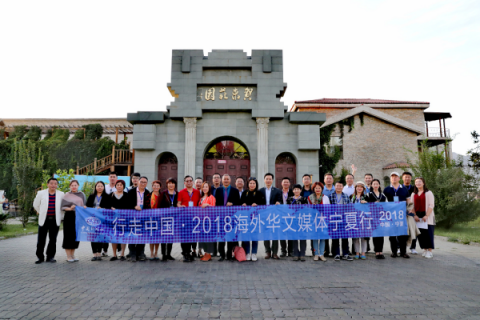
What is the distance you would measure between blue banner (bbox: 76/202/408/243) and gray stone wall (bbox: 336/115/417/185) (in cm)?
2057

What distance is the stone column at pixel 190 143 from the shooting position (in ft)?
53.3

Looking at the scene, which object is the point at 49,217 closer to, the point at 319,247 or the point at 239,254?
the point at 239,254

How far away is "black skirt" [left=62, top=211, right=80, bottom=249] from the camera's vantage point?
6984 millimetres

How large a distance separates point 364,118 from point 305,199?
2314cm

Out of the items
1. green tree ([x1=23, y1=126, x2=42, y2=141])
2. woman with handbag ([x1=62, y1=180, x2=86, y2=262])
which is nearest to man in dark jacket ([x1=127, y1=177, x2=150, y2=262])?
woman with handbag ([x1=62, y1=180, x2=86, y2=262])

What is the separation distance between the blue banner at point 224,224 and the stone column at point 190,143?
892cm

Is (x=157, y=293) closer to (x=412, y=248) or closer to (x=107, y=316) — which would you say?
(x=107, y=316)

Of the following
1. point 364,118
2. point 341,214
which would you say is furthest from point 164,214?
point 364,118

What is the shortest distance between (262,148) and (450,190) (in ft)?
28.7

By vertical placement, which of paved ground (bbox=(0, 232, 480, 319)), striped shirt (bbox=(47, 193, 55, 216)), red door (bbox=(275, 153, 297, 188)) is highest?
red door (bbox=(275, 153, 297, 188))

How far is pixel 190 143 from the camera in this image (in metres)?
16.4

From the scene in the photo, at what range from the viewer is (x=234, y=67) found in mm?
16719

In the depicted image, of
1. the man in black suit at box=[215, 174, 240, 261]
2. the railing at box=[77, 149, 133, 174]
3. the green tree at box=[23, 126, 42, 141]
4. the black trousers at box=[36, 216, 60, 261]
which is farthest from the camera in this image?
the green tree at box=[23, 126, 42, 141]

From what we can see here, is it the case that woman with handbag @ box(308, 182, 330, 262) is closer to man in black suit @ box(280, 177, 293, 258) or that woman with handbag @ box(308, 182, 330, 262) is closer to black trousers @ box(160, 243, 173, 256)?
man in black suit @ box(280, 177, 293, 258)
